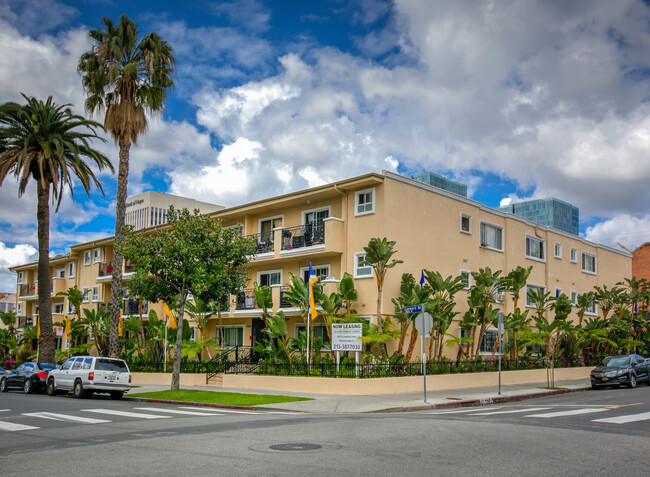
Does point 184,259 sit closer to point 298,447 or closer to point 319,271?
point 319,271

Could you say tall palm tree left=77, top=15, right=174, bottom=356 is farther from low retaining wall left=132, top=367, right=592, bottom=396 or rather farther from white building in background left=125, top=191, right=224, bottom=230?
white building in background left=125, top=191, right=224, bottom=230

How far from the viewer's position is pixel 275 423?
13570mm

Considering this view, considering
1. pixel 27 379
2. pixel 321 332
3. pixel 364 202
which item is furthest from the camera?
pixel 321 332

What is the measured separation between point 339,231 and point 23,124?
17865 millimetres

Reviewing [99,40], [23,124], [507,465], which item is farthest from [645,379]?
[23,124]

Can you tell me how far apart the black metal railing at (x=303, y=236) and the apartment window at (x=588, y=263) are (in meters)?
22.2

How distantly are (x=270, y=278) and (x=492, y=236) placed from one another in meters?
13.0

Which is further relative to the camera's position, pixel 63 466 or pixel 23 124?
pixel 23 124

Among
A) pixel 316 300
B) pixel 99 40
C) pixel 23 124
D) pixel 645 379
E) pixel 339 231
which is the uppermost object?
pixel 99 40

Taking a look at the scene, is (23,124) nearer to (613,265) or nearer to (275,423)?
(275,423)

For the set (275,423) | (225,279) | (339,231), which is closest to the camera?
(275,423)

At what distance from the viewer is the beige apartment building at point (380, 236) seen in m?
28.0

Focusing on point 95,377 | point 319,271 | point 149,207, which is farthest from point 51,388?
point 149,207

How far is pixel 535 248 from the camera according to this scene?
125ft
